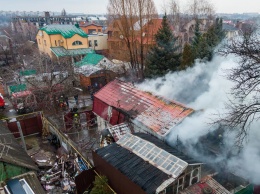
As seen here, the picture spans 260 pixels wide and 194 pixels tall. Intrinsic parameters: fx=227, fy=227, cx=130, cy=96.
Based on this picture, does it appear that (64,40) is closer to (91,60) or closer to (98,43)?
(98,43)

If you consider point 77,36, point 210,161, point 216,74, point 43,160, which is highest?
point 77,36

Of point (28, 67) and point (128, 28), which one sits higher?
point (128, 28)

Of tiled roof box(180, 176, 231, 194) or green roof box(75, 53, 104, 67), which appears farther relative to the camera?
green roof box(75, 53, 104, 67)

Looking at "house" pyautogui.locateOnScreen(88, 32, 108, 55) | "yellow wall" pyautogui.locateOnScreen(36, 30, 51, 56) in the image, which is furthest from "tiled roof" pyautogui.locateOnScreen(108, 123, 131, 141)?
"house" pyautogui.locateOnScreen(88, 32, 108, 55)

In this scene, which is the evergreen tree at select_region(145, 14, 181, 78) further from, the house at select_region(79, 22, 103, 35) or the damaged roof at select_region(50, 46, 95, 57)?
the house at select_region(79, 22, 103, 35)

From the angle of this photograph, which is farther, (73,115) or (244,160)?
(73,115)

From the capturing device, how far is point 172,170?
26.5ft

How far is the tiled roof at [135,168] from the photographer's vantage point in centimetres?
786

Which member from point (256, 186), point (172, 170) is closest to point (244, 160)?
point (256, 186)

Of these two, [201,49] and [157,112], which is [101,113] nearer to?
[157,112]

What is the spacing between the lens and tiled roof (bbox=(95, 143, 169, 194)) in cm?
786

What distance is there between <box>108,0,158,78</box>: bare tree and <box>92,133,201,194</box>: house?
47.5 ft

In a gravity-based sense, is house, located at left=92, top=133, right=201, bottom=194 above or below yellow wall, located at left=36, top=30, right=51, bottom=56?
below

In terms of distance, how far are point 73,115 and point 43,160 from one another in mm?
4794
